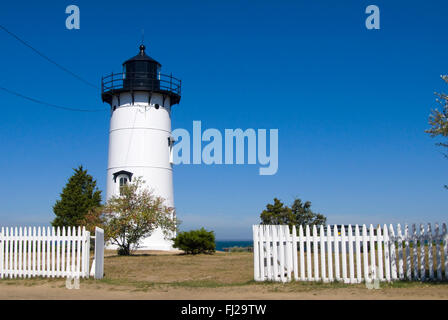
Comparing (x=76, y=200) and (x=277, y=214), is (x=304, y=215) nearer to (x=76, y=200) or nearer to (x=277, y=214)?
(x=277, y=214)

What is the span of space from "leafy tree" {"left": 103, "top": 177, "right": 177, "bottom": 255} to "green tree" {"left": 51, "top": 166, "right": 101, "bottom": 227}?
7.55 m

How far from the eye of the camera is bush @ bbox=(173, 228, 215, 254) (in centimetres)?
2825

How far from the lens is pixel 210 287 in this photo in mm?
12773

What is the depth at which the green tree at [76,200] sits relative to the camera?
35359 millimetres

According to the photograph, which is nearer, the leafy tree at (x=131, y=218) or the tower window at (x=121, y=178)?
the leafy tree at (x=131, y=218)

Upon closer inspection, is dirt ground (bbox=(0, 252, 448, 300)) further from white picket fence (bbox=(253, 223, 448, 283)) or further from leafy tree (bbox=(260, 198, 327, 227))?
leafy tree (bbox=(260, 198, 327, 227))

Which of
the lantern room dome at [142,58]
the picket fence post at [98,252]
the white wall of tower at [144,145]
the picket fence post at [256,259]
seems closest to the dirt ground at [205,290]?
the picket fence post at [256,259]

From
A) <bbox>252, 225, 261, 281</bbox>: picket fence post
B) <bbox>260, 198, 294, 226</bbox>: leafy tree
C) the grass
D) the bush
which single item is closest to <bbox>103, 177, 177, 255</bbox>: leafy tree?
the bush

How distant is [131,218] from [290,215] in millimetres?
12915

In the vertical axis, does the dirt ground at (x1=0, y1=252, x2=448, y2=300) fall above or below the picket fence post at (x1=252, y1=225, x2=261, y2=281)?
below

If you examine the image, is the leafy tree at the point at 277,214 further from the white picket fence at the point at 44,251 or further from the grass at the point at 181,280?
the white picket fence at the point at 44,251

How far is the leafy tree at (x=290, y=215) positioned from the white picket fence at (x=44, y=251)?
2112cm

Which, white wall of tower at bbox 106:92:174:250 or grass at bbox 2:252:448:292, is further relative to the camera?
white wall of tower at bbox 106:92:174:250
